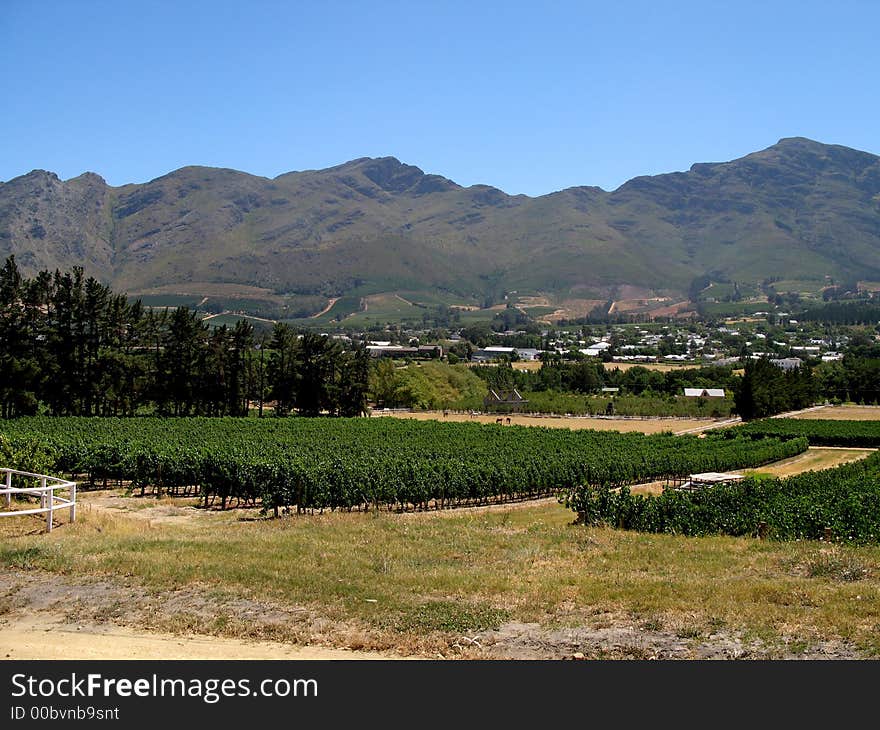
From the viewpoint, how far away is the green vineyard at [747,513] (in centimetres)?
2499

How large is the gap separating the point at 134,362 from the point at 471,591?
252 feet

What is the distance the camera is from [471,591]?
14.2 metres

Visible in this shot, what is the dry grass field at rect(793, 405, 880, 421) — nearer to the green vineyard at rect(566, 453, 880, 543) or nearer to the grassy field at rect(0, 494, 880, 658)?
the green vineyard at rect(566, 453, 880, 543)

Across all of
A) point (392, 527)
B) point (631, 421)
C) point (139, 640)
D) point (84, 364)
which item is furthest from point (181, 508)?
point (631, 421)

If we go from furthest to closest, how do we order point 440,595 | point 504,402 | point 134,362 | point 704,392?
point 704,392, point 504,402, point 134,362, point 440,595

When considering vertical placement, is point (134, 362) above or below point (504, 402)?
above

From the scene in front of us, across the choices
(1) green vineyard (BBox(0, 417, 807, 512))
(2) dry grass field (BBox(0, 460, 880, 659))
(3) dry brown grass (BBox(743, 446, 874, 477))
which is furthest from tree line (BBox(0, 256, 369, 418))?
(2) dry grass field (BBox(0, 460, 880, 659))

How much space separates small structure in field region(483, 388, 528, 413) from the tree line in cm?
2461

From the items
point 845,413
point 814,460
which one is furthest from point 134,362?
point 845,413

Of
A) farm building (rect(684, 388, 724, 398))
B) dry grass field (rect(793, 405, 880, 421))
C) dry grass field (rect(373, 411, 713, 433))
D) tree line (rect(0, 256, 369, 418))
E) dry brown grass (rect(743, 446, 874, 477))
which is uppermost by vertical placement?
tree line (rect(0, 256, 369, 418))

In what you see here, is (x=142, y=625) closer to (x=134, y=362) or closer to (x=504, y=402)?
(x=134, y=362)

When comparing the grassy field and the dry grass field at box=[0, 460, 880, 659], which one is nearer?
the dry grass field at box=[0, 460, 880, 659]

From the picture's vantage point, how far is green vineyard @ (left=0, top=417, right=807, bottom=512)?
37.2m
